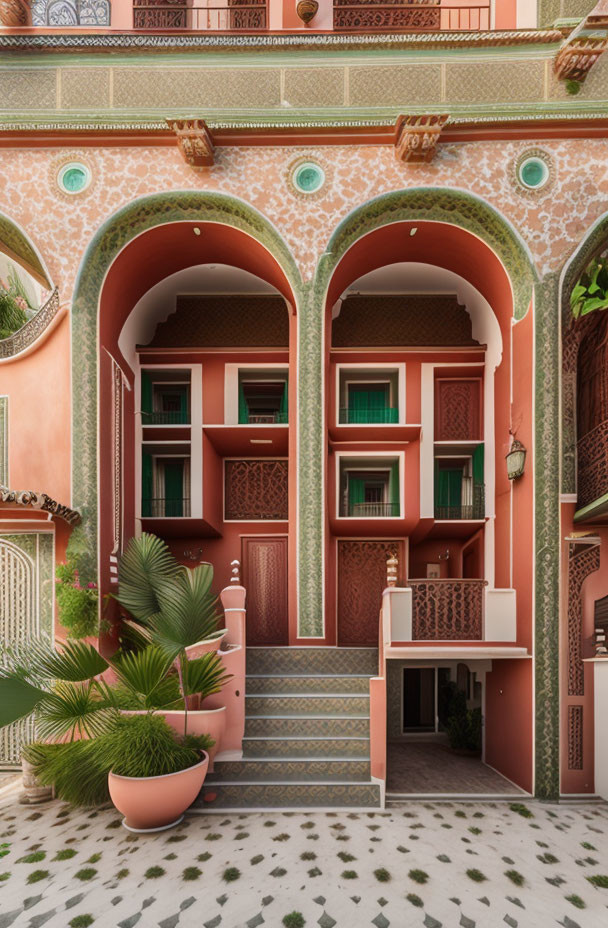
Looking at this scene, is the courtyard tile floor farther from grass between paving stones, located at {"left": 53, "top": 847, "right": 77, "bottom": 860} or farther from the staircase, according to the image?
the staircase

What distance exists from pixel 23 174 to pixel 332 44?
4107 mm

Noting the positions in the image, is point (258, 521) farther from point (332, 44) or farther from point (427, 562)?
point (332, 44)

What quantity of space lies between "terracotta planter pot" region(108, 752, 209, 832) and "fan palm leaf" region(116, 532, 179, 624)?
184 cm

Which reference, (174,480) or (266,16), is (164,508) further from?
(266,16)

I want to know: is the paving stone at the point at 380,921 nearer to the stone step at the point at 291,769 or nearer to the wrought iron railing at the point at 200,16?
the stone step at the point at 291,769

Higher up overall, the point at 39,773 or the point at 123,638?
the point at 123,638

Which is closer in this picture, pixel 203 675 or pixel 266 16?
pixel 203 675

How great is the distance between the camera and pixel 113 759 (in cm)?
452

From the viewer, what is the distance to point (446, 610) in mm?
6059

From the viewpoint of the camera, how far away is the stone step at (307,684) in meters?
6.02

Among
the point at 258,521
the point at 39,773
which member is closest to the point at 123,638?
the point at 39,773

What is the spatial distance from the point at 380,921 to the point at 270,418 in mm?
6472

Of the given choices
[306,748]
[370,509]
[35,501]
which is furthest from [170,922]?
[370,509]

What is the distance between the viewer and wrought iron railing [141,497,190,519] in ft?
25.8
